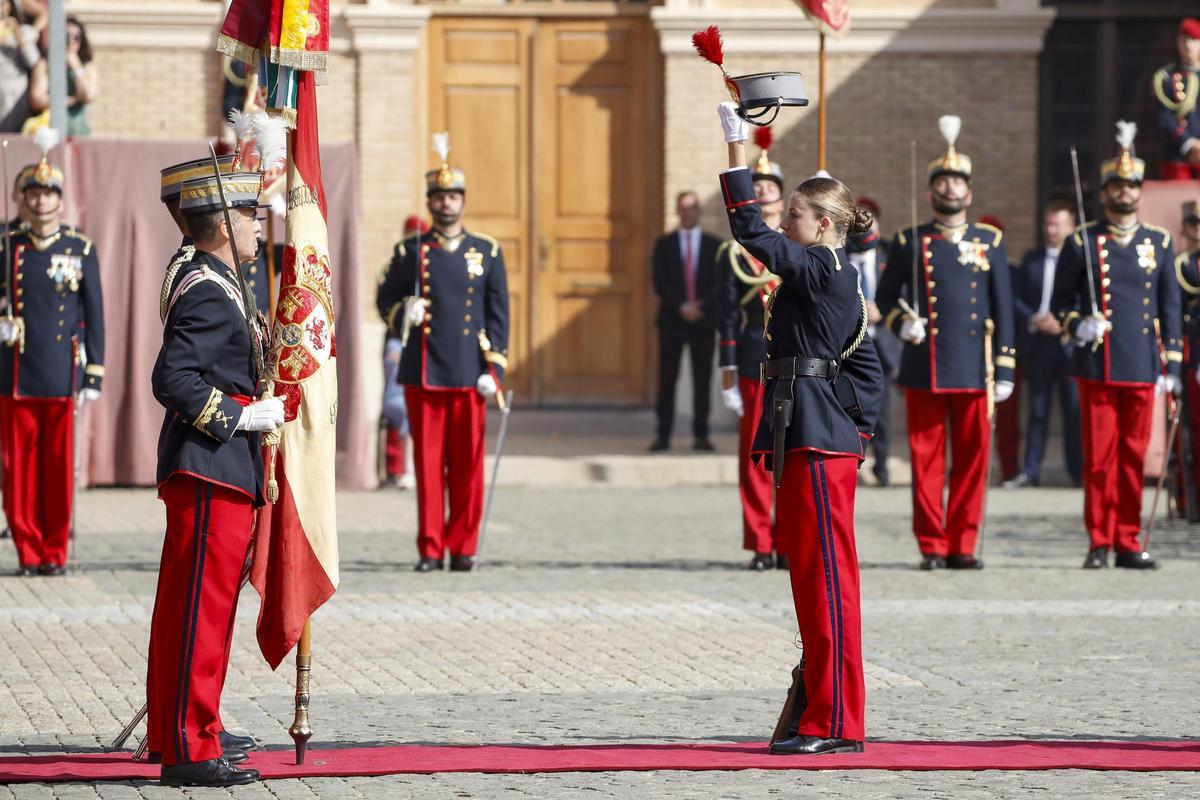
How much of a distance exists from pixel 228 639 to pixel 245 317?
938 mm

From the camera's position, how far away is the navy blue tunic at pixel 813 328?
695 cm

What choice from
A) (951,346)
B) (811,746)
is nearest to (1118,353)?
(951,346)

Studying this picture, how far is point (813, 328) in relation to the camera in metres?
7.18

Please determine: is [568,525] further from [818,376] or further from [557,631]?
[818,376]

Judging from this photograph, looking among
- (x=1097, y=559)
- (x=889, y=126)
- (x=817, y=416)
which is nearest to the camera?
(x=817, y=416)

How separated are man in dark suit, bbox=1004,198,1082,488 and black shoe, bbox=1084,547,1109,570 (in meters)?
4.74

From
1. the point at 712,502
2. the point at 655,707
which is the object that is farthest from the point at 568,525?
the point at 655,707

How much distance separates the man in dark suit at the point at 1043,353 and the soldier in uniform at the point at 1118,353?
4528 millimetres

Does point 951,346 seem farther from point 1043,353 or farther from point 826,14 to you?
point 1043,353

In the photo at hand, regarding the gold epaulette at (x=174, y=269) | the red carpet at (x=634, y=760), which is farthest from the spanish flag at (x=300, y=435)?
the red carpet at (x=634, y=760)

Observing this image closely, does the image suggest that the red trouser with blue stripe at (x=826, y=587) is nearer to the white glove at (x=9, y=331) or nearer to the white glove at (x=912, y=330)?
the white glove at (x=912, y=330)

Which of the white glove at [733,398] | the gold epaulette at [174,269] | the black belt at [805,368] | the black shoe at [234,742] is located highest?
the gold epaulette at [174,269]

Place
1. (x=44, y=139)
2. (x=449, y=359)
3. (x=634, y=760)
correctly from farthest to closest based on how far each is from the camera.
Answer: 1. (x=44, y=139)
2. (x=449, y=359)
3. (x=634, y=760)

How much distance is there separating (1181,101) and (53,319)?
30.8ft
